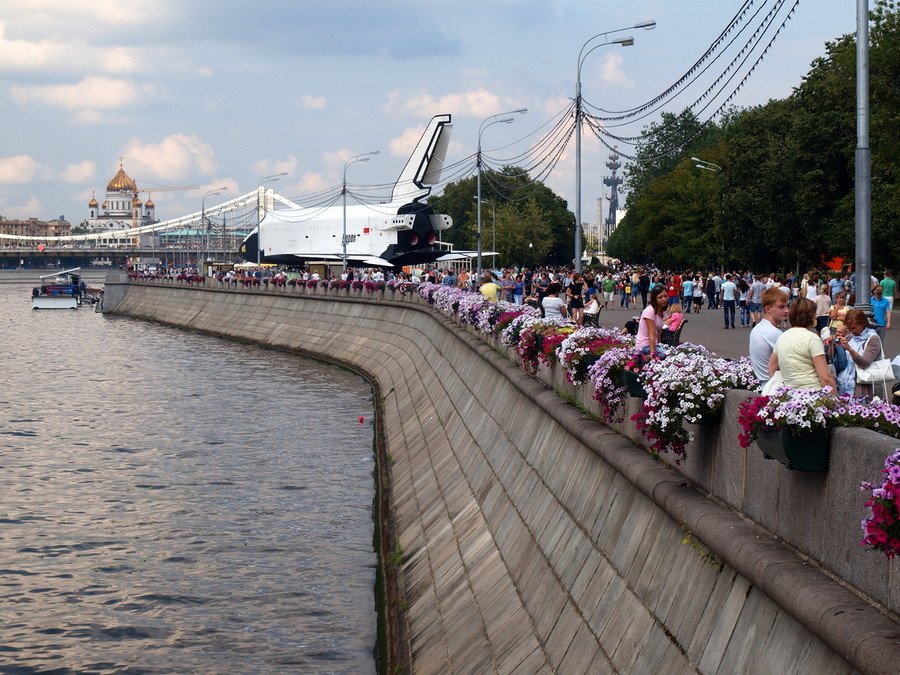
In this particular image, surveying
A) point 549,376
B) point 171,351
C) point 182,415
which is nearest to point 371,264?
point 171,351

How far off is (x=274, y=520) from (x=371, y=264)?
78.7 metres

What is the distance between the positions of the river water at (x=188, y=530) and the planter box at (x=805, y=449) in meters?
9.23

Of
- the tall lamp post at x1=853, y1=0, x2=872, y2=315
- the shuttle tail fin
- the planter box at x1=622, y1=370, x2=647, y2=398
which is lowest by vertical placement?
the planter box at x1=622, y1=370, x2=647, y2=398

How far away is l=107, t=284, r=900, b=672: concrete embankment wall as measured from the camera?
662 cm

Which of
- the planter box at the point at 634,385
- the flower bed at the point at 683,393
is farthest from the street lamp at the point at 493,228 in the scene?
the flower bed at the point at 683,393

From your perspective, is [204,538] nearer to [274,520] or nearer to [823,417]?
[274,520]

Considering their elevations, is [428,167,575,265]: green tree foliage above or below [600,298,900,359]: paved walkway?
above

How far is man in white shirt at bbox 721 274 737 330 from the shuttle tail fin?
6736 centimetres

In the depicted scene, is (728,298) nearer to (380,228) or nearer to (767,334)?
(767,334)

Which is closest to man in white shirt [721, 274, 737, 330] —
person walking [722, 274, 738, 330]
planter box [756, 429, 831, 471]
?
person walking [722, 274, 738, 330]

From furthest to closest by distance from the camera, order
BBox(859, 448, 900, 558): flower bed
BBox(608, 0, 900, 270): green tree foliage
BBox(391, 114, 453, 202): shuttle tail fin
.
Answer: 1. BBox(391, 114, 453, 202): shuttle tail fin
2. BBox(608, 0, 900, 270): green tree foliage
3. BBox(859, 448, 900, 558): flower bed

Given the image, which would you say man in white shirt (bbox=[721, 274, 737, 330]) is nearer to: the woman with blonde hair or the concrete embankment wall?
the concrete embankment wall

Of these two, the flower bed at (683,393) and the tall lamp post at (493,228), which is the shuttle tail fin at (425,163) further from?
the flower bed at (683,393)

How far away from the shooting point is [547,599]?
37.6 feet
